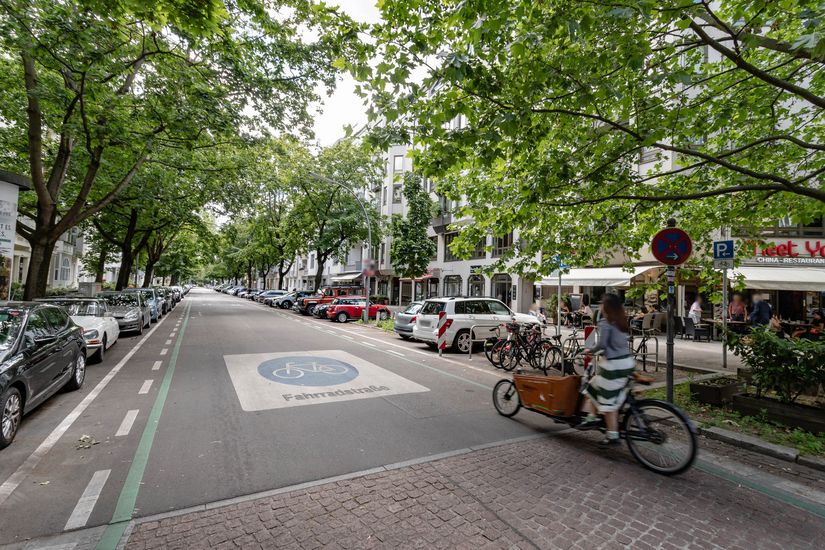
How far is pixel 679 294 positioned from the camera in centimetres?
1966

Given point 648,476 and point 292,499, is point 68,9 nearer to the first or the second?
point 292,499

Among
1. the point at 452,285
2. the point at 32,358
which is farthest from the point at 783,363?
the point at 452,285

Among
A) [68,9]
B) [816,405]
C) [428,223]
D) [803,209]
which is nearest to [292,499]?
[816,405]

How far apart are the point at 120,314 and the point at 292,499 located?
44.6 ft

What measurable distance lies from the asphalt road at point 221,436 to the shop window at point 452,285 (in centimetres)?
2385

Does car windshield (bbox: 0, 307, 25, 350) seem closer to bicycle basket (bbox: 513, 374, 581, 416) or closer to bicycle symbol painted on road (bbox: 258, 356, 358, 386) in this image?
bicycle symbol painted on road (bbox: 258, 356, 358, 386)

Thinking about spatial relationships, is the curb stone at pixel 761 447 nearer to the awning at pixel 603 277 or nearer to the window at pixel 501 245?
the awning at pixel 603 277

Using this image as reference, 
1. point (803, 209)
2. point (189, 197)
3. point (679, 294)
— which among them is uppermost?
point (189, 197)

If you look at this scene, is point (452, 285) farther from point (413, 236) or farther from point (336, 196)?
point (336, 196)

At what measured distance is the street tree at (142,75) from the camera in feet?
23.8

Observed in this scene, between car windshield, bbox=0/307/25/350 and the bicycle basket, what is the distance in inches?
256

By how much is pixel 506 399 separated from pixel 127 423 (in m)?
5.25

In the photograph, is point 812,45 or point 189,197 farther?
point 189,197

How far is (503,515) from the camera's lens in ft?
10.7
